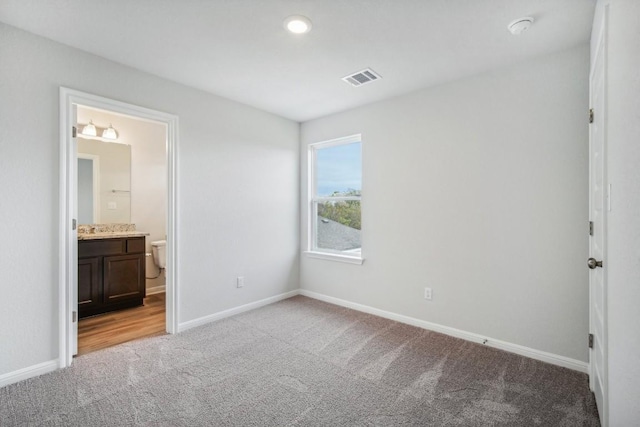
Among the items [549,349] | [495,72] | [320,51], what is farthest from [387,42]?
[549,349]

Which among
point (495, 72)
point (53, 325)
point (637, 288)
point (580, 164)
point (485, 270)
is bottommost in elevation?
point (53, 325)

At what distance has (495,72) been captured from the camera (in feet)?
8.73

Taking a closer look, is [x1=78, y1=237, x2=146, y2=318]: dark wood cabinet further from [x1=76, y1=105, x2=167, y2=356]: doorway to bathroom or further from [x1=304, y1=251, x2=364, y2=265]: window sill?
[x1=304, y1=251, x2=364, y2=265]: window sill

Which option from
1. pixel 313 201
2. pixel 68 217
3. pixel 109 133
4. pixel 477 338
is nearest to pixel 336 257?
pixel 313 201

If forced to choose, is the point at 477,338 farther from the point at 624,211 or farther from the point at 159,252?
the point at 159,252

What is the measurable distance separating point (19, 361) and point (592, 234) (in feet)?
13.5

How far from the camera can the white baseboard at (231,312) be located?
3.11m

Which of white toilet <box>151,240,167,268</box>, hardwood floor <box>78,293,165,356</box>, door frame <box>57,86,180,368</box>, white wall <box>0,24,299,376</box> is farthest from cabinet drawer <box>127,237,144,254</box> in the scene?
door frame <box>57,86,180,368</box>

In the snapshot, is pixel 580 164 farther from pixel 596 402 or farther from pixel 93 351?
pixel 93 351

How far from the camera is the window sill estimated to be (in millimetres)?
3671

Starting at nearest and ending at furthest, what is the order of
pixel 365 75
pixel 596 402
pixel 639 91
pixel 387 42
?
pixel 639 91, pixel 596 402, pixel 387 42, pixel 365 75

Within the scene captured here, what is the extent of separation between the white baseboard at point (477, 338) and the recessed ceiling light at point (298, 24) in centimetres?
287

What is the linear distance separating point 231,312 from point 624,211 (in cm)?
340

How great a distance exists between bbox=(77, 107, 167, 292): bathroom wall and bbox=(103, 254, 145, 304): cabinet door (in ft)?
1.93
